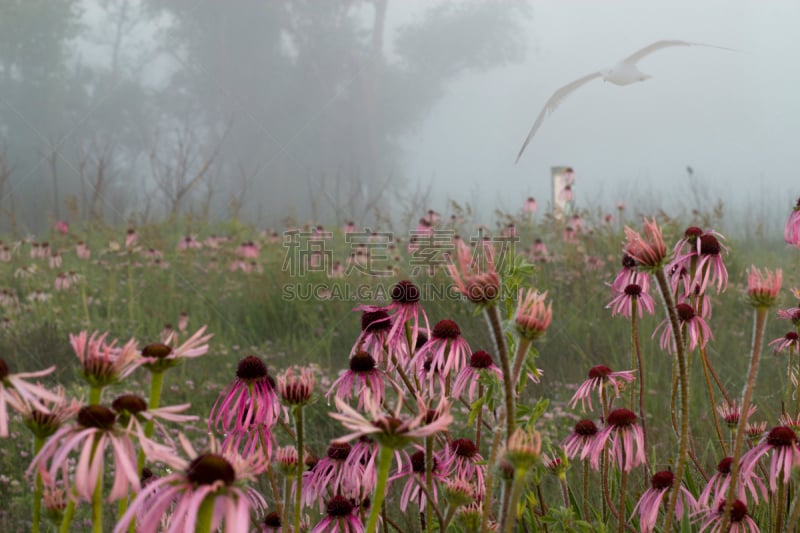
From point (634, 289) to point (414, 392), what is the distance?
2.97 feet

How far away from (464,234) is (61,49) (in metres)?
27.0

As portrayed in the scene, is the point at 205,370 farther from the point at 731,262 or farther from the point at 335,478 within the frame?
the point at 731,262

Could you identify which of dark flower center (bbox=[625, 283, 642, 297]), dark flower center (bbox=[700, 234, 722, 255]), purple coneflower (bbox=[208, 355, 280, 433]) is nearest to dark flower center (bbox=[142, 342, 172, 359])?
purple coneflower (bbox=[208, 355, 280, 433])

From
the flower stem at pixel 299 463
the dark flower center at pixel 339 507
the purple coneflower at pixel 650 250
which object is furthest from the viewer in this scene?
the dark flower center at pixel 339 507

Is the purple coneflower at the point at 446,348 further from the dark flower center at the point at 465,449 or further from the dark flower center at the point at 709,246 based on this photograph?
the dark flower center at the point at 709,246

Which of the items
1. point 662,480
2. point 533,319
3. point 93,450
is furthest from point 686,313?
point 93,450

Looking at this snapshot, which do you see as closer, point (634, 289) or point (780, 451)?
point (780, 451)

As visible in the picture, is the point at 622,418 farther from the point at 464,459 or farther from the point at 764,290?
the point at 764,290

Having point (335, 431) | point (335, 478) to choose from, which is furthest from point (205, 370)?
point (335, 478)

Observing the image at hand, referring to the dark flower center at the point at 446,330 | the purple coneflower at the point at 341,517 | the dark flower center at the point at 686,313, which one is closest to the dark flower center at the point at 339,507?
the purple coneflower at the point at 341,517

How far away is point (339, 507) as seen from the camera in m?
1.46

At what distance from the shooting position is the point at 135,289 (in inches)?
275

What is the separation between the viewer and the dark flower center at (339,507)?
4.80ft

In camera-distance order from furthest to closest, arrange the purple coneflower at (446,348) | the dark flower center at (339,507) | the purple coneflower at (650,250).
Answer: the purple coneflower at (446,348), the dark flower center at (339,507), the purple coneflower at (650,250)
